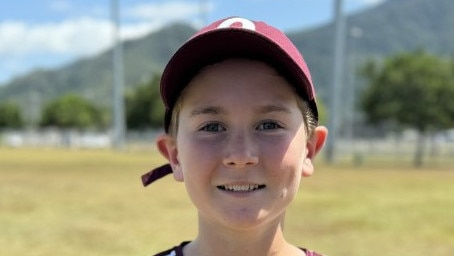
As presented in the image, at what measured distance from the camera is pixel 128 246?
285 inches

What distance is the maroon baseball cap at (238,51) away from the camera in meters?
Result: 1.60

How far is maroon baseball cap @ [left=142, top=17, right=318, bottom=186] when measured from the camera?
5.24 ft

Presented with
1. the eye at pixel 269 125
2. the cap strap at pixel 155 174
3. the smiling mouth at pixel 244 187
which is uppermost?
the eye at pixel 269 125

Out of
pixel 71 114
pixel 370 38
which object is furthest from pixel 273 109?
pixel 370 38

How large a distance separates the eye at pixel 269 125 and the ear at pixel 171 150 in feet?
0.92

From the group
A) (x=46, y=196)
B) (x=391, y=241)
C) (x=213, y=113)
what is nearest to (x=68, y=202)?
(x=46, y=196)

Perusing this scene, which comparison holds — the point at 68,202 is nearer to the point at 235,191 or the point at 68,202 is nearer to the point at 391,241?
the point at 391,241

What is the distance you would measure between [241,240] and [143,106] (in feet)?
235

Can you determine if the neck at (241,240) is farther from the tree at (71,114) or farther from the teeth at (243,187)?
the tree at (71,114)

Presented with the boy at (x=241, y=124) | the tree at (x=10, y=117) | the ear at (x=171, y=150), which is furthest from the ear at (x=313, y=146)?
the tree at (x=10, y=117)

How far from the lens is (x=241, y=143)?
1574 millimetres

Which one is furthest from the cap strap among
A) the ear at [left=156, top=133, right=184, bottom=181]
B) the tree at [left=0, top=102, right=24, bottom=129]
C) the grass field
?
the tree at [left=0, top=102, right=24, bottom=129]

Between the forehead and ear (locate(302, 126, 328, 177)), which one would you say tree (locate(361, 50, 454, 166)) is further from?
the forehead

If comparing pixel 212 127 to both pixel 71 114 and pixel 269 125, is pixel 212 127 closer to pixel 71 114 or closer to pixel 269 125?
pixel 269 125
